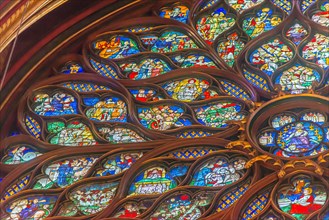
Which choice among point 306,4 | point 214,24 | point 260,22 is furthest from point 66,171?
point 306,4

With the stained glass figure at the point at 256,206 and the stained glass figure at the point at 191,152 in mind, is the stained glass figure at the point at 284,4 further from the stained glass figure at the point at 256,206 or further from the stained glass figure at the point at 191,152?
the stained glass figure at the point at 256,206

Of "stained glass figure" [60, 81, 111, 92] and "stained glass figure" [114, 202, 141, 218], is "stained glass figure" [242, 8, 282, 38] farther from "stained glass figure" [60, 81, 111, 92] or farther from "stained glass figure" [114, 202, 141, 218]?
"stained glass figure" [114, 202, 141, 218]

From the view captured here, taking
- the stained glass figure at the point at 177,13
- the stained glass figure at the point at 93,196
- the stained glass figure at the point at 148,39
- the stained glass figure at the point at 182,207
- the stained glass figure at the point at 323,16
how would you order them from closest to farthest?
the stained glass figure at the point at 182,207
the stained glass figure at the point at 93,196
the stained glass figure at the point at 323,16
the stained glass figure at the point at 148,39
the stained glass figure at the point at 177,13

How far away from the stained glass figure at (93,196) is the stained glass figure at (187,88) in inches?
59.5

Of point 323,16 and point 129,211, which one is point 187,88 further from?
point 129,211

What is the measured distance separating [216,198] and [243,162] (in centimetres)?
63

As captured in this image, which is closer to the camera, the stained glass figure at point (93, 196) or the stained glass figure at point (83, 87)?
the stained glass figure at point (93, 196)

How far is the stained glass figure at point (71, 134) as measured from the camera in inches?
535

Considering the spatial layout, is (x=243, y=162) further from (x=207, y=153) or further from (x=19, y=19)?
(x=19, y=19)

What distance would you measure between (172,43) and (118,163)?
6.87 feet

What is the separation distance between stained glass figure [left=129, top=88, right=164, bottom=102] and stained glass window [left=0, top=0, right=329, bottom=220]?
0.06 feet

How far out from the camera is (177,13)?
49.8 feet

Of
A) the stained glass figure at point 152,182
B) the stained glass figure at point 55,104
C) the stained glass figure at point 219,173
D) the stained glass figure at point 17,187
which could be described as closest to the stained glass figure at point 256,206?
the stained glass figure at point 219,173

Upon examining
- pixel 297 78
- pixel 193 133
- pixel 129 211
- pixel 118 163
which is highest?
pixel 297 78
